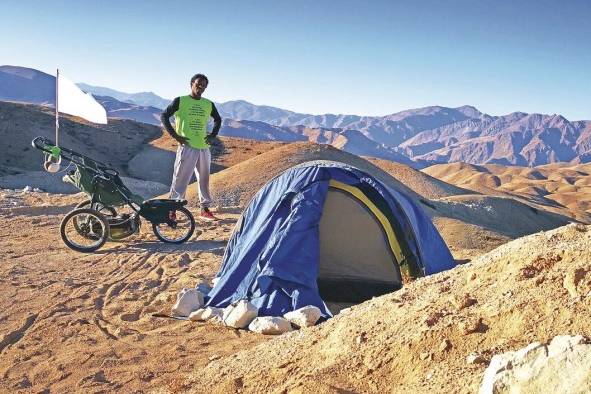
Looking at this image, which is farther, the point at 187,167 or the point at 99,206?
the point at 187,167

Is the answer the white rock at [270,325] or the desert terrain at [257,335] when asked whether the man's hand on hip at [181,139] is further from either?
the white rock at [270,325]

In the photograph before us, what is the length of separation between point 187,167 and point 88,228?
6.40 feet

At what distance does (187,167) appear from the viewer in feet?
32.4

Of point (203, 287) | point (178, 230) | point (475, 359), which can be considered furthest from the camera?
point (178, 230)

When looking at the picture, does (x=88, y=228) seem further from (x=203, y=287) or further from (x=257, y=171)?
(x=257, y=171)

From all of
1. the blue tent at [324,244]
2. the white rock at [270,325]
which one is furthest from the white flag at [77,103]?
the white rock at [270,325]

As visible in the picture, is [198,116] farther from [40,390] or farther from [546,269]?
[546,269]

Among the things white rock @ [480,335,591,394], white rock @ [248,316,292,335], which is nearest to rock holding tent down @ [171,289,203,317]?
white rock @ [248,316,292,335]

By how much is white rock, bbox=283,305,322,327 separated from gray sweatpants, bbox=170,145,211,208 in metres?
4.74

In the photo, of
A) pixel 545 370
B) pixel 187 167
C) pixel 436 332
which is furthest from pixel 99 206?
pixel 545 370

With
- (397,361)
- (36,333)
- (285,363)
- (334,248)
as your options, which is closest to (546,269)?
(397,361)

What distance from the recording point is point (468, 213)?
23.0m

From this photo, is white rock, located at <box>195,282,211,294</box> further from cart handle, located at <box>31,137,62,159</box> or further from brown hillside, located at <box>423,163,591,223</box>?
brown hillside, located at <box>423,163,591,223</box>

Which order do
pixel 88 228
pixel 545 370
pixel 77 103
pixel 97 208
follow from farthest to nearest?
pixel 97 208
pixel 88 228
pixel 77 103
pixel 545 370
